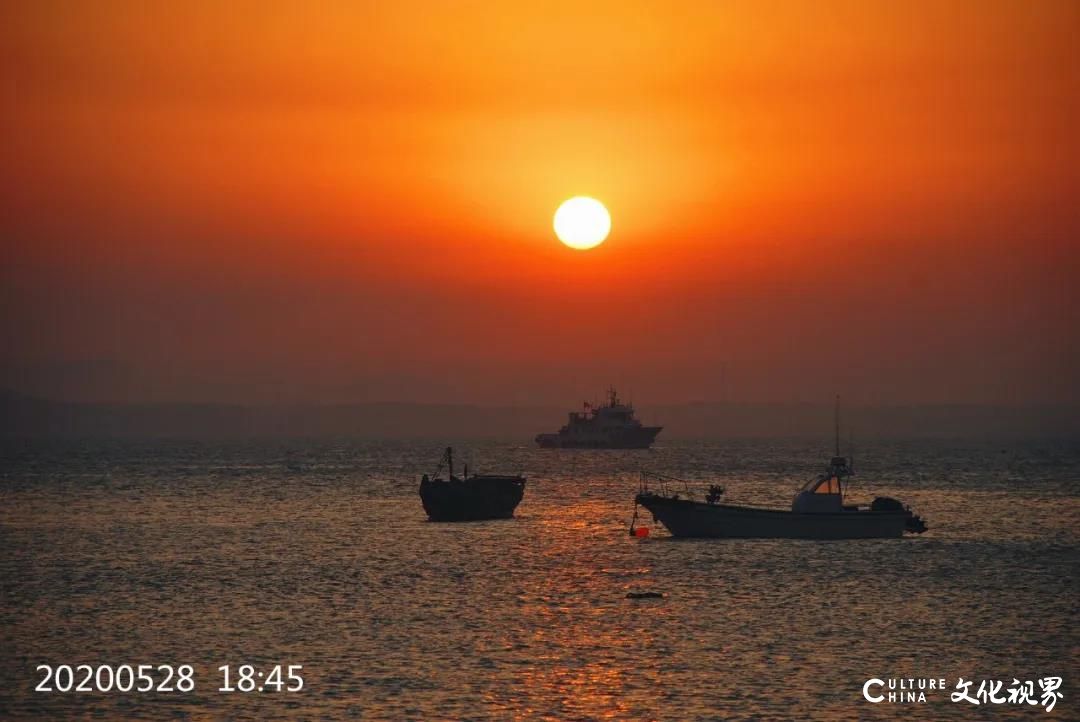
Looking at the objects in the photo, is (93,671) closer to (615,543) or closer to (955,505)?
(615,543)

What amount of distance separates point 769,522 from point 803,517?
5.87 feet

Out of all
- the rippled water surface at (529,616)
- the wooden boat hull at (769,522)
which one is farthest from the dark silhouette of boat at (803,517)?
the rippled water surface at (529,616)

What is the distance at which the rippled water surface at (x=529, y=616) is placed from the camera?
35406 mm

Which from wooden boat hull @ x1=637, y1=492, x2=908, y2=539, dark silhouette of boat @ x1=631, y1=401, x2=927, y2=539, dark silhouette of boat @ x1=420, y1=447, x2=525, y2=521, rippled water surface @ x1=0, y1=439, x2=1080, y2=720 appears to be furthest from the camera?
dark silhouette of boat @ x1=420, y1=447, x2=525, y2=521

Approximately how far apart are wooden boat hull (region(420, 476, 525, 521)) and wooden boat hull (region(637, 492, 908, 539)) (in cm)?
2198

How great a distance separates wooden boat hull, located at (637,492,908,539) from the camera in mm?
74188

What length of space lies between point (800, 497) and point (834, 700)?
40.8 meters

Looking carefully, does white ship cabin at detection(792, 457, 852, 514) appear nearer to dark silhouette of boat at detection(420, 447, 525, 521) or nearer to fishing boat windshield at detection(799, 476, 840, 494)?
fishing boat windshield at detection(799, 476, 840, 494)

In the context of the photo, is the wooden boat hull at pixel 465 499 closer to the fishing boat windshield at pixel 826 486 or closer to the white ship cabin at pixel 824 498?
the fishing boat windshield at pixel 826 486

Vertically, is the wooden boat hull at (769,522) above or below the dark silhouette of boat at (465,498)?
below

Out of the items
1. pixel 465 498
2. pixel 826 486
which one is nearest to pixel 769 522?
pixel 826 486

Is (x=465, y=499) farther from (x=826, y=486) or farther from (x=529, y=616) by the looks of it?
(x=529, y=616)

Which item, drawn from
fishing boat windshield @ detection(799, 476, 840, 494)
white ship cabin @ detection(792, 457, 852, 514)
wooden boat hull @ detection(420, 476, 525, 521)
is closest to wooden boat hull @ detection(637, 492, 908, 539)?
white ship cabin @ detection(792, 457, 852, 514)

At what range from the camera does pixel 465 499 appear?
97.7 meters
